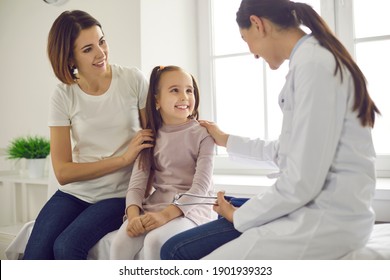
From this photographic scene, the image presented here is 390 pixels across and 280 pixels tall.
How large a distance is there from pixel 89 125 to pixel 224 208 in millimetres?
579

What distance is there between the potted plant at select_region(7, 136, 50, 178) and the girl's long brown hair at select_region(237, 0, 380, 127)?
4.82 ft

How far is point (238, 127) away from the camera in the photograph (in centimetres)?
209

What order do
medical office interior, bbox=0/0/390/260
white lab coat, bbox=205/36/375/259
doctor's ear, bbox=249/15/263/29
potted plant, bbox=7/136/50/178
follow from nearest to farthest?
white lab coat, bbox=205/36/375/259 → doctor's ear, bbox=249/15/263/29 → medical office interior, bbox=0/0/390/260 → potted plant, bbox=7/136/50/178

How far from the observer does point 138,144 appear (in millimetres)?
1361

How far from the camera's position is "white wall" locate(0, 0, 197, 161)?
1913 millimetres

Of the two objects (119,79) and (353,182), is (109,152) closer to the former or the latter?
(119,79)

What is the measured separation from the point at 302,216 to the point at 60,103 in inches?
35.2

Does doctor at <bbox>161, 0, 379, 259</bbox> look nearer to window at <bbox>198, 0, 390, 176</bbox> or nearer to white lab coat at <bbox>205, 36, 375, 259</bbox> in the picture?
white lab coat at <bbox>205, 36, 375, 259</bbox>

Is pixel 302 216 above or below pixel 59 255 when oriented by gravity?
above

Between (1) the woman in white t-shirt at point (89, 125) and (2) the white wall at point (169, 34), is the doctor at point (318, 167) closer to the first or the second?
(1) the woman in white t-shirt at point (89, 125)

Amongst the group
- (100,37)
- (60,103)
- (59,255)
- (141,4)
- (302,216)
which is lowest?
(59,255)

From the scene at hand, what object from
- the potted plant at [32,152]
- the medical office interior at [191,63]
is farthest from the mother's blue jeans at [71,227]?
the potted plant at [32,152]

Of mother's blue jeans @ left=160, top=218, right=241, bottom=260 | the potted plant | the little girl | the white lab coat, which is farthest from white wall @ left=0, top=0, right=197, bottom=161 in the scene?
the white lab coat

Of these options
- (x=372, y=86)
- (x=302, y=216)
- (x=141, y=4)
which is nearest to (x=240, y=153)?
(x=302, y=216)
